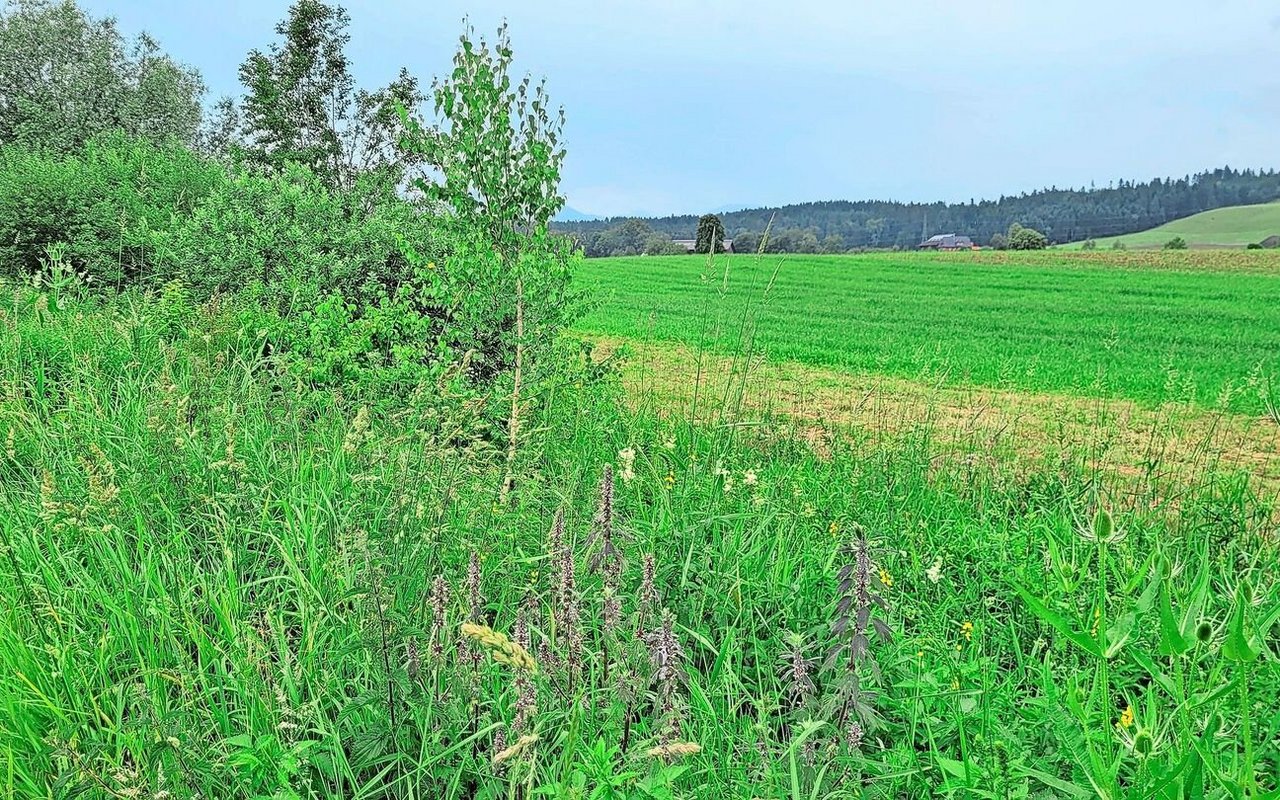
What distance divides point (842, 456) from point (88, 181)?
1061cm

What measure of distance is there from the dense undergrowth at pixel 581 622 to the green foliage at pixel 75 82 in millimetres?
29790

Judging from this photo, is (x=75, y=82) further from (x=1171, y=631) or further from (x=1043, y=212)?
(x=1043, y=212)

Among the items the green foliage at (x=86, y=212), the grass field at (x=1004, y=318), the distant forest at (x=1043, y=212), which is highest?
the distant forest at (x=1043, y=212)

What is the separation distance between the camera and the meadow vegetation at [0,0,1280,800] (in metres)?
1.71

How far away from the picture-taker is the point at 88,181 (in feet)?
33.0

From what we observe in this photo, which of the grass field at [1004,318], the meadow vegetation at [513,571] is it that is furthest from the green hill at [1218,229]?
the meadow vegetation at [513,571]

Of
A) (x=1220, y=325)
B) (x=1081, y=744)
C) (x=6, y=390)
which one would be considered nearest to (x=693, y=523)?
(x=1081, y=744)

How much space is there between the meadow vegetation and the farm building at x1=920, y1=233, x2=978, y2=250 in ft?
218

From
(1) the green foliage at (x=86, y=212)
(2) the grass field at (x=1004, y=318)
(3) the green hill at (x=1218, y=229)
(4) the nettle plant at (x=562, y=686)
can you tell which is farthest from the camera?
(3) the green hill at (x=1218, y=229)

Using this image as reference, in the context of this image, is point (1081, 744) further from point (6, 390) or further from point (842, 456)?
point (6, 390)

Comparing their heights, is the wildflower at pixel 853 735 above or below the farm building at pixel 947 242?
below

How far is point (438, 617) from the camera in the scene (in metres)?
1.76

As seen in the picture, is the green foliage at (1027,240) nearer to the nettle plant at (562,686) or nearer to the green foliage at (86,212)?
the green foliage at (86,212)

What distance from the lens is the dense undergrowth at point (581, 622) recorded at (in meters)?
1.64
